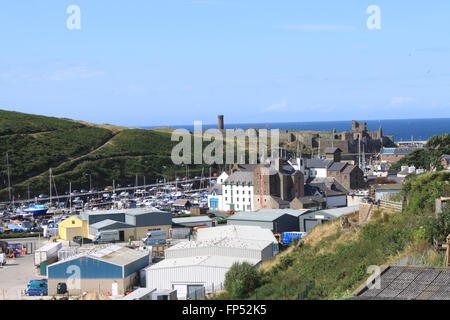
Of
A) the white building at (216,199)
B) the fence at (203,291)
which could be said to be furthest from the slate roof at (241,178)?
the fence at (203,291)

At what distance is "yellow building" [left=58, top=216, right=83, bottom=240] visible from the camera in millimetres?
40219

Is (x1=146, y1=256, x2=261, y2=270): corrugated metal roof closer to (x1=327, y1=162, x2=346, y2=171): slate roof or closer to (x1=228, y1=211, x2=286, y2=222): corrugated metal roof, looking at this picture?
(x1=228, y1=211, x2=286, y2=222): corrugated metal roof

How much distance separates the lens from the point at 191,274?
23.3m

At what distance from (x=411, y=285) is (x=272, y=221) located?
26937mm

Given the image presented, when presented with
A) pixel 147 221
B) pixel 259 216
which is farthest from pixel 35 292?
pixel 259 216

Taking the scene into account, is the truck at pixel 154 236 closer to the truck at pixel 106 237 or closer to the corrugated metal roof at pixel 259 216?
the truck at pixel 106 237

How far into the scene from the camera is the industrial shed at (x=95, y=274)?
25.3 m

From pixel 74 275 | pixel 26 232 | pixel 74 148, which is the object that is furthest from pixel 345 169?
pixel 74 148

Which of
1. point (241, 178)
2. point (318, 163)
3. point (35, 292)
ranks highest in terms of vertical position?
point (318, 163)

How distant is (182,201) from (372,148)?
232ft

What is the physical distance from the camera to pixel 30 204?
59.1 m

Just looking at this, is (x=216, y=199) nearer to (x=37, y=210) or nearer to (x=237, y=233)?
(x=37, y=210)

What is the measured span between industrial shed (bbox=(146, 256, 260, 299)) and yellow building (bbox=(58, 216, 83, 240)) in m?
17.0

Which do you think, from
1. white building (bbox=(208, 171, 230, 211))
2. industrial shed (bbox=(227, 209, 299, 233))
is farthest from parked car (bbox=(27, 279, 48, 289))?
white building (bbox=(208, 171, 230, 211))
